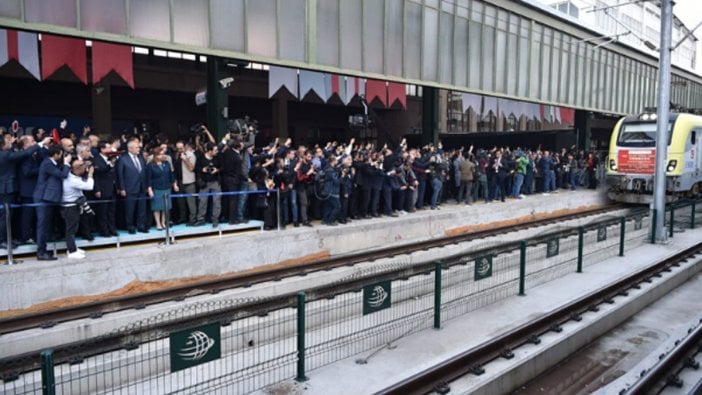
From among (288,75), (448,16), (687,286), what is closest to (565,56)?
(448,16)

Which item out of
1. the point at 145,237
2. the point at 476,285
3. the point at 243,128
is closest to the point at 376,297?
the point at 476,285

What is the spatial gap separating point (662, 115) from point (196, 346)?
14515mm

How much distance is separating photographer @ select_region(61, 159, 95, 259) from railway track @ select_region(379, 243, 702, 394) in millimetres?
6543

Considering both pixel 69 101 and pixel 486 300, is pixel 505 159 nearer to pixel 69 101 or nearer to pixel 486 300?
pixel 486 300

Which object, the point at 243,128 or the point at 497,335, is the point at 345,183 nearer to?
the point at 243,128

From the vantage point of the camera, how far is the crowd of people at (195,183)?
9180 millimetres

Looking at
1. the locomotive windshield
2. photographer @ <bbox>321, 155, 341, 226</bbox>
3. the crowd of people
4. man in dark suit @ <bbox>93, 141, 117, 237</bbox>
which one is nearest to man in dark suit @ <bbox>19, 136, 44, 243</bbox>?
the crowd of people

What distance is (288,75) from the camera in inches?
729

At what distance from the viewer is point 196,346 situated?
4.98 meters

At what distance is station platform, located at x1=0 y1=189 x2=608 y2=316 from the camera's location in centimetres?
845

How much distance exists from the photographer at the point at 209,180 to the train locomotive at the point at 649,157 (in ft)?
57.2

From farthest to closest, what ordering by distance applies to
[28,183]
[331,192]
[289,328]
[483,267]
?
1. [331,192]
2. [28,183]
3. [483,267]
4. [289,328]

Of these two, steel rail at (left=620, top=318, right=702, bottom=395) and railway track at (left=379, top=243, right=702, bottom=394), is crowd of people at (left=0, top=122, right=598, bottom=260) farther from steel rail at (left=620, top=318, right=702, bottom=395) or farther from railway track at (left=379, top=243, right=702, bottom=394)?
steel rail at (left=620, top=318, right=702, bottom=395)

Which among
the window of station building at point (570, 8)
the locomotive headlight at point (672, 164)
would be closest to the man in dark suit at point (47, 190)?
the locomotive headlight at point (672, 164)
